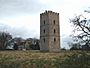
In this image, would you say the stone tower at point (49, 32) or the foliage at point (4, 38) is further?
the foliage at point (4, 38)

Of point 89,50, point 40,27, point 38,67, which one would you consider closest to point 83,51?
point 89,50

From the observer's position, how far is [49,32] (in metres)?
67.0

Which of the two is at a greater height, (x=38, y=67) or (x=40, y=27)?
(x=40, y=27)

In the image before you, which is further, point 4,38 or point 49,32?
point 4,38

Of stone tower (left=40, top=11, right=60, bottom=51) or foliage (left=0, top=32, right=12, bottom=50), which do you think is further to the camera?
foliage (left=0, top=32, right=12, bottom=50)

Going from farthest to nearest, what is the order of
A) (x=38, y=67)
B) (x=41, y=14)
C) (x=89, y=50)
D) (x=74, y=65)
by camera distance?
(x=41, y=14)
(x=38, y=67)
(x=74, y=65)
(x=89, y=50)

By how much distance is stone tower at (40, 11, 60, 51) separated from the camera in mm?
66375

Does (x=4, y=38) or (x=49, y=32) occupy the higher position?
(x=49, y=32)

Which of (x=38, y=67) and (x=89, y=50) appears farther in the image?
(x=38, y=67)

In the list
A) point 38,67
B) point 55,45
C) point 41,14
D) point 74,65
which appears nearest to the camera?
point 74,65

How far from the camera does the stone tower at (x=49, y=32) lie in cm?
6638

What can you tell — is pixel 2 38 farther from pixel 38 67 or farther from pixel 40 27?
pixel 38 67

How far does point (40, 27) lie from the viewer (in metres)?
71.4

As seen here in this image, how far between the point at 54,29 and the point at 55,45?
191 inches
